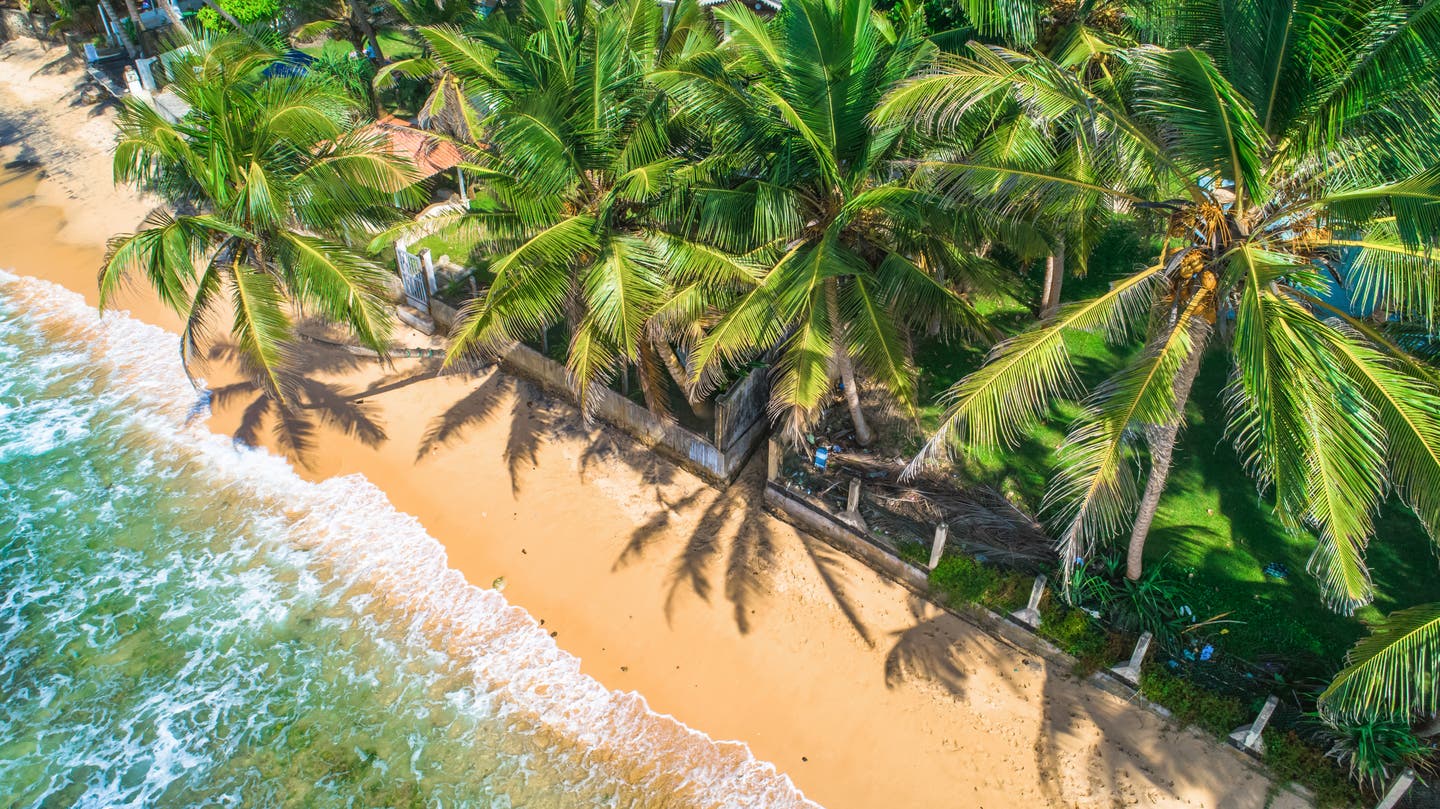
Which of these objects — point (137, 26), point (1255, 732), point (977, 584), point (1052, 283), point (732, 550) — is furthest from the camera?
point (137, 26)

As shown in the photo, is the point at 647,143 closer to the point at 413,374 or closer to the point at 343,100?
the point at 343,100

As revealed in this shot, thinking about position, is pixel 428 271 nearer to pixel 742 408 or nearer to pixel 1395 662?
pixel 742 408

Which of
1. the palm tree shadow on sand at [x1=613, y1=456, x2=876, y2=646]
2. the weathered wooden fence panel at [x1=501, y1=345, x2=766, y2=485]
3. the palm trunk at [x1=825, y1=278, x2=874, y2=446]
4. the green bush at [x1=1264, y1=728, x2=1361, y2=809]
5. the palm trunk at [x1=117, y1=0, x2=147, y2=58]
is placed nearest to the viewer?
the green bush at [x1=1264, y1=728, x2=1361, y2=809]

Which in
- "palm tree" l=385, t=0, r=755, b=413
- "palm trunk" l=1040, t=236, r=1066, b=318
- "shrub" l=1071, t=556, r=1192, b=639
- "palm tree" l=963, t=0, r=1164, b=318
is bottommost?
"shrub" l=1071, t=556, r=1192, b=639

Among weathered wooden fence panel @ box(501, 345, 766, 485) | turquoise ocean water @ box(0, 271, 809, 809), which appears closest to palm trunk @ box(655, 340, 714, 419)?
weathered wooden fence panel @ box(501, 345, 766, 485)

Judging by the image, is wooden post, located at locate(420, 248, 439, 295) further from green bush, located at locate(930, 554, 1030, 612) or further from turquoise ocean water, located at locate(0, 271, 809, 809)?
green bush, located at locate(930, 554, 1030, 612)

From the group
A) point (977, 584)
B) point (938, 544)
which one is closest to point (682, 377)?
point (938, 544)

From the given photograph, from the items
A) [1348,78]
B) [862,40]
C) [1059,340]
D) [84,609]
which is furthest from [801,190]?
[84,609]
